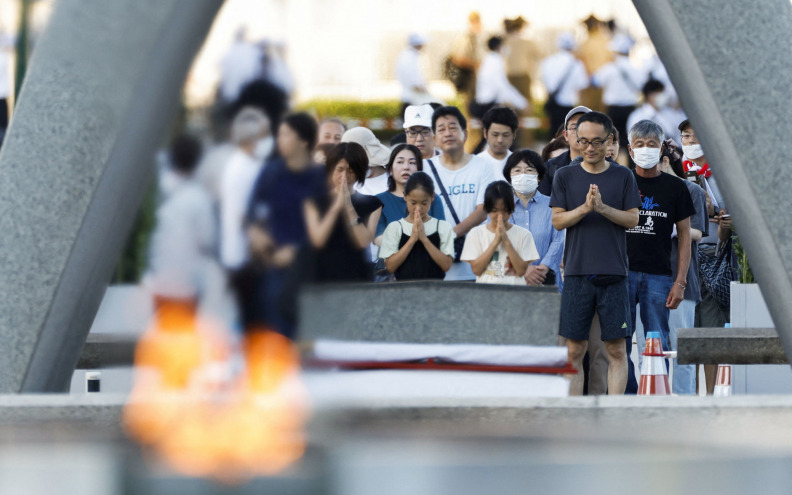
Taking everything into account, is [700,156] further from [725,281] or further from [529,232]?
[529,232]

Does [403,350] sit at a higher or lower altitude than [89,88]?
lower

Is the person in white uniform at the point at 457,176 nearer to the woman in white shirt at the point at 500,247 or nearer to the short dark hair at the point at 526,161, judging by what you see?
the short dark hair at the point at 526,161

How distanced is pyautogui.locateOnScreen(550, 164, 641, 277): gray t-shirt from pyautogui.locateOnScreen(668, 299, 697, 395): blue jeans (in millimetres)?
1094

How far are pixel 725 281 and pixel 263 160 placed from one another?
5930mm

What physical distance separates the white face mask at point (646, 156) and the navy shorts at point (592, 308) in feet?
3.79

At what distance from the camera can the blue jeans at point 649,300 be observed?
8.96 metres

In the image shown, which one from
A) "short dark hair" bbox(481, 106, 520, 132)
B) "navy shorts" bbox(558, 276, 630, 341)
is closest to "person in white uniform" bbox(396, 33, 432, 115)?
"short dark hair" bbox(481, 106, 520, 132)

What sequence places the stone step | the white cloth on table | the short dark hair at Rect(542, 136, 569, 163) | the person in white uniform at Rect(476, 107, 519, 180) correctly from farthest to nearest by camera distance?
the short dark hair at Rect(542, 136, 569, 163)
the person in white uniform at Rect(476, 107, 519, 180)
the stone step
the white cloth on table

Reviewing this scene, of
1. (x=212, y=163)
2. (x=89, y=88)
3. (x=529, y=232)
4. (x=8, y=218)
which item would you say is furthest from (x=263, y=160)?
(x=529, y=232)

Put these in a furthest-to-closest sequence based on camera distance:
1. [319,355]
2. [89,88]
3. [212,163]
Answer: [319,355]
[89,88]
[212,163]

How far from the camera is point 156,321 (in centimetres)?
554

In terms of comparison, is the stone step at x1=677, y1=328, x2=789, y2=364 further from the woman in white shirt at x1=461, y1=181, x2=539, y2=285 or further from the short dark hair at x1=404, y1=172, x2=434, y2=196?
the short dark hair at x1=404, y1=172, x2=434, y2=196

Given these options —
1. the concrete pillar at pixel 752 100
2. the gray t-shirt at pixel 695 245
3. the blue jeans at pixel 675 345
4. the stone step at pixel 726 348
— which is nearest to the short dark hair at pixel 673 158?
the gray t-shirt at pixel 695 245

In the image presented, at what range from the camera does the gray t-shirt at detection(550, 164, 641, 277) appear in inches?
327
